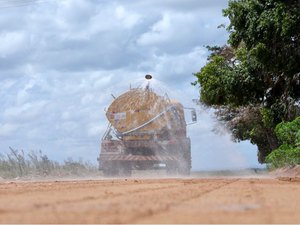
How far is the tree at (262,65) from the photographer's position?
22.9 m

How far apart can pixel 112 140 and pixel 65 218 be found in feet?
82.9

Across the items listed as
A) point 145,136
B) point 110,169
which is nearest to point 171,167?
point 145,136

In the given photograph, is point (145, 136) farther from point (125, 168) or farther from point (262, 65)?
point (262, 65)

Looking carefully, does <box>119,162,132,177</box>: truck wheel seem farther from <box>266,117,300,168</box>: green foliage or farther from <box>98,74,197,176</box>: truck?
<box>266,117,300,168</box>: green foliage

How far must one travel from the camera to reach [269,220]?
20.0 feet

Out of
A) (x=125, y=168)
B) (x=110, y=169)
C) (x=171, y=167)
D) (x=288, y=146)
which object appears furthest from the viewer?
(x=110, y=169)

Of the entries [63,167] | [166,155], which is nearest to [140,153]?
[166,155]

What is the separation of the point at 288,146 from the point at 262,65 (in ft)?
10.2

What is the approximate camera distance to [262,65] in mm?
24766

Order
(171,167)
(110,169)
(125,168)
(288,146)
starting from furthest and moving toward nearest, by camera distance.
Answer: (110,169) < (171,167) < (125,168) < (288,146)

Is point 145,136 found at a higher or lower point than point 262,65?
lower

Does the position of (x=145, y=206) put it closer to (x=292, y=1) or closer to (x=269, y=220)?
(x=269, y=220)

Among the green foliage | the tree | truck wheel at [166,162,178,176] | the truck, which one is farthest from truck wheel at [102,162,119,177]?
the green foliage

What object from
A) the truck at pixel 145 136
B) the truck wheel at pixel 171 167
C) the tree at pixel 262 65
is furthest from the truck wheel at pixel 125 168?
the tree at pixel 262 65
